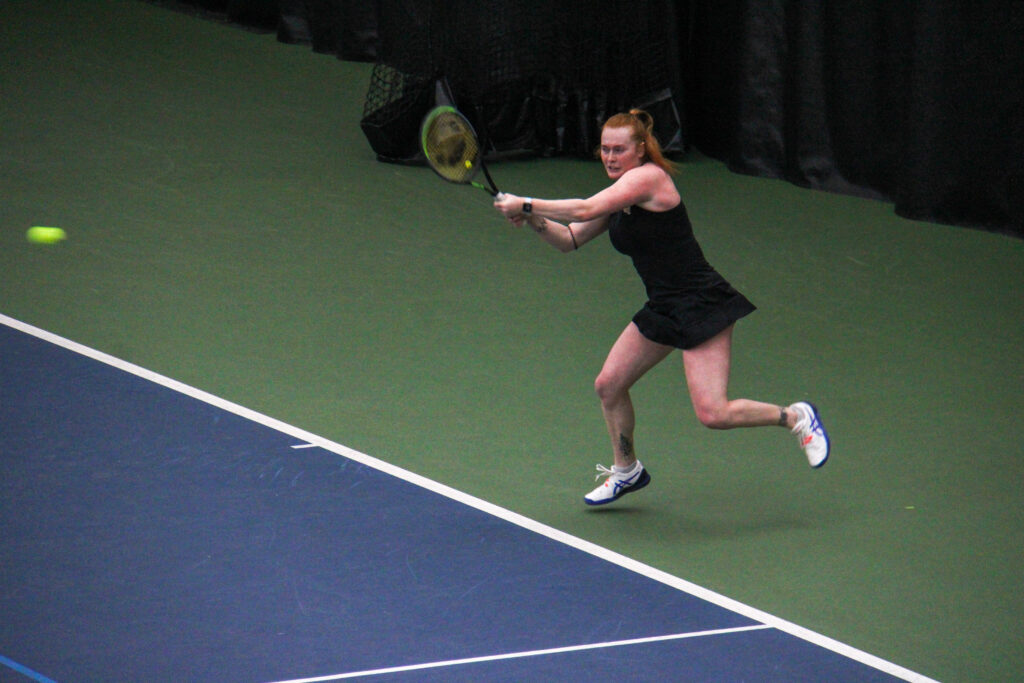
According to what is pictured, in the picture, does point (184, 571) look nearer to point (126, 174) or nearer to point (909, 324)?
point (909, 324)

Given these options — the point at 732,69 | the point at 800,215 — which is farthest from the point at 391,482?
the point at 732,69

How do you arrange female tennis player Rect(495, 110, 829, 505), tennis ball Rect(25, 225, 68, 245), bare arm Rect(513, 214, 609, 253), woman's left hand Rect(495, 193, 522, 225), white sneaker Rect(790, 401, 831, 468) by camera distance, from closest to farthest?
woman's left hand Rect(495, 193, 522, 225) → female tennis player Rect(495, 110, 829, 505) → bare arm Rect(513, 214, 609, 253) → white sneaker Rect(790, 401, 831, 468) → tennis ball Rect(25, 225, 68, 245)

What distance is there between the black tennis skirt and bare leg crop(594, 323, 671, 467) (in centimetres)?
6

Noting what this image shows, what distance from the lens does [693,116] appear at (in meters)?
12.0

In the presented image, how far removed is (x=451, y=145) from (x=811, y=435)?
1.88 metres

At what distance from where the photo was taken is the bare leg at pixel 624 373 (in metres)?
5.53

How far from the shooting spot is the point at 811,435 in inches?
223

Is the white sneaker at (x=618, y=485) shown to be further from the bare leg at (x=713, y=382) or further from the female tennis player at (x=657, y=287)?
the bare leg at (x=713, y=382)

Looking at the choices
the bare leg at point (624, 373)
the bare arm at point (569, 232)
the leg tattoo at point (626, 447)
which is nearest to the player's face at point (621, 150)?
the bare arm at point (569, 232)

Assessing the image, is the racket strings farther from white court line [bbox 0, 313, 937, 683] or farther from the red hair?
white court line [bbox 0, 313, 937, 683]

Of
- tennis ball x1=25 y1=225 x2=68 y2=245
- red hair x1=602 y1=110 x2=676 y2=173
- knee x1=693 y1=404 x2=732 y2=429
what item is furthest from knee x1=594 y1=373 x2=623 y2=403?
tennis ball x1=25 y1=225 x2=68 y2=245

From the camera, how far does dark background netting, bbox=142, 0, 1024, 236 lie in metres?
9.64

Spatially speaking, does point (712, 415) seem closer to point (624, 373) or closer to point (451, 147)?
point (624, 373)

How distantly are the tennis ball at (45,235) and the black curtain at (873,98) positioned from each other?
510 cm
